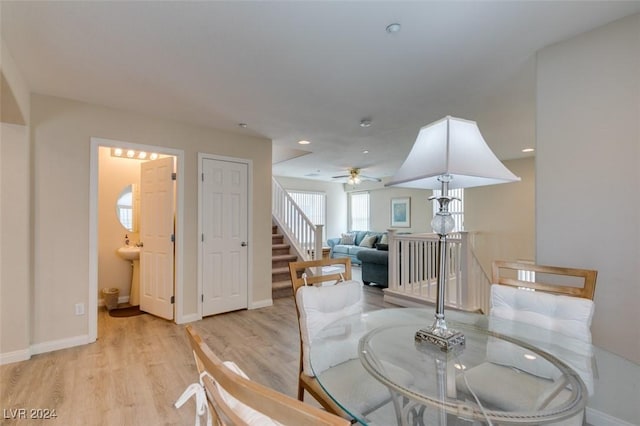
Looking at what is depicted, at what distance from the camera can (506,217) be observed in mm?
5914

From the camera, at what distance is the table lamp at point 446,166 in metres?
1.21

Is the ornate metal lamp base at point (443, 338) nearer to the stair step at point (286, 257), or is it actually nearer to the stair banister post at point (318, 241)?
the stair banister post at point (318, 241)

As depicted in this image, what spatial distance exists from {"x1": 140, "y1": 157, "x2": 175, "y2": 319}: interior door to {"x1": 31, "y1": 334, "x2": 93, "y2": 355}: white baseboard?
2.74ft

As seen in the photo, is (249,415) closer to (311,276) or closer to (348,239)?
(311,276)

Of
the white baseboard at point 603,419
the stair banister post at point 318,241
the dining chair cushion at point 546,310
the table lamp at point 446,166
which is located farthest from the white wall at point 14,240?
the white baseboard at point 603,419

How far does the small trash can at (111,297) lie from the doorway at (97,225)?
862 mm

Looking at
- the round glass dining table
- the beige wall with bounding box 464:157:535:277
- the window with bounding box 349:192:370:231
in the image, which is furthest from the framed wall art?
the round glass dining table

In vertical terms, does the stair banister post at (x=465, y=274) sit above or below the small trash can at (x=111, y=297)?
above

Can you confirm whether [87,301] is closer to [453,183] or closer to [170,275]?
[170,275]

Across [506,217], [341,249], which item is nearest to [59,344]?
[341,249]

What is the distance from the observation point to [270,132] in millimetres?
4051

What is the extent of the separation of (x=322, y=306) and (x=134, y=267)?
3.75 m

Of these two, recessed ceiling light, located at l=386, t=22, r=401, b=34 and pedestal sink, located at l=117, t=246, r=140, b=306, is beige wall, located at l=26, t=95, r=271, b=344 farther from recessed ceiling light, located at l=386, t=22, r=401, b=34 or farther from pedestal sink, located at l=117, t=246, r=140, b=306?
recessed ceiling light, located at l=386, t=22, r=401, b=34

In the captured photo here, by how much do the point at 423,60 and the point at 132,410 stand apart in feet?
10.4
